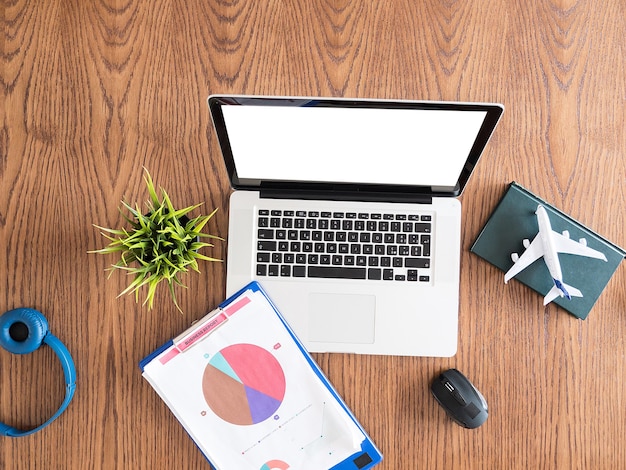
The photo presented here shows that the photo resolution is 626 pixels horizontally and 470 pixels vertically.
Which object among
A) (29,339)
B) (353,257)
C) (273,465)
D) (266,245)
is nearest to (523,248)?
(353,257)

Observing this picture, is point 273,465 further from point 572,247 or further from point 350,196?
point 572,247

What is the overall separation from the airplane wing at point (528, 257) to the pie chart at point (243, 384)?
41cm

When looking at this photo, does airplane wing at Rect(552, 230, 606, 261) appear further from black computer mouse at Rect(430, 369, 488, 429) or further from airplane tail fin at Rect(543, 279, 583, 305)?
black computer mouse at Rect(430, 369, 488, 429)

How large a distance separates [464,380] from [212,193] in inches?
20.1

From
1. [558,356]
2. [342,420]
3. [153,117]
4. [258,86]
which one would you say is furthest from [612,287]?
[153,117]

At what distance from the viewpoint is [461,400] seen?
85cm

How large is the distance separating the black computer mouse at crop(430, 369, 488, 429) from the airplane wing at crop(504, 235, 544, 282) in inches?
7.1

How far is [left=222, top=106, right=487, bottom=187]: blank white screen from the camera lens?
2.43ft

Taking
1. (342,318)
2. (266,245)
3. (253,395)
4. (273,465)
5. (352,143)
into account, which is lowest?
(273,465)

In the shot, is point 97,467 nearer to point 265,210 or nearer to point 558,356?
point 265,210

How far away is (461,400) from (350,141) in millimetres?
434

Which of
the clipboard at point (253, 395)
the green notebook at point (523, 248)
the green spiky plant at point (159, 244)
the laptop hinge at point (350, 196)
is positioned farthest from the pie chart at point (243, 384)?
the green notebook at point (523, 248)

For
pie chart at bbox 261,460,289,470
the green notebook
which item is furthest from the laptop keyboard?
pie chart at bbox 261,460,289,470

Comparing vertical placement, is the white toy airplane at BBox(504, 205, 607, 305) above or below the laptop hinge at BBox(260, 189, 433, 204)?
below
